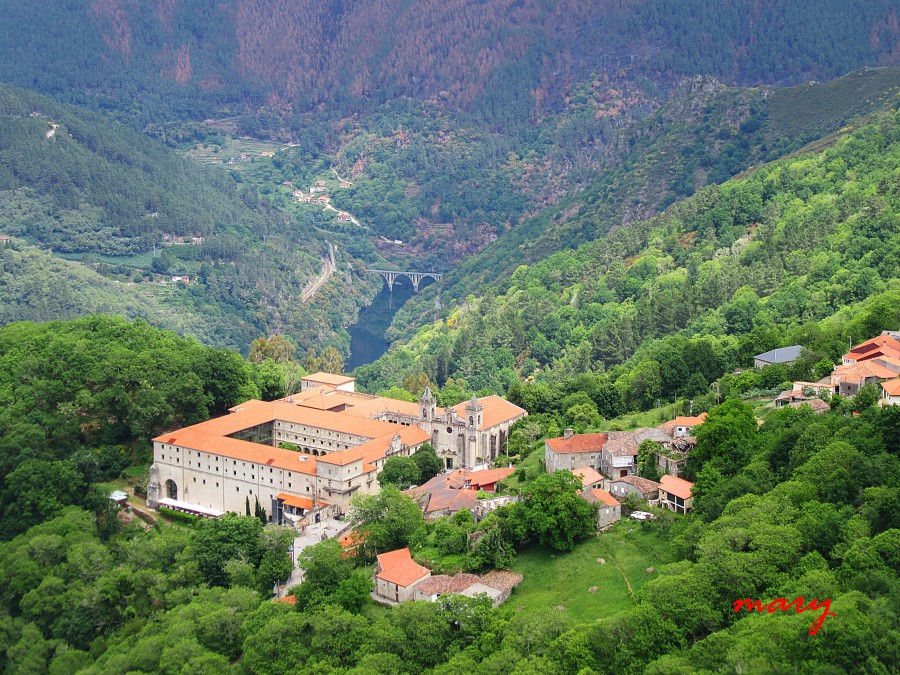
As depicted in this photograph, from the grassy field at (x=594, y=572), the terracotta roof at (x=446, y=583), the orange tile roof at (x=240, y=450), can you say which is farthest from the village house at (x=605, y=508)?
the orange tile roof at (x=240, y=450)

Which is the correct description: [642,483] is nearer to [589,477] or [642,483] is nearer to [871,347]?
[589,477]

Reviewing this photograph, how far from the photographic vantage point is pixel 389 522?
5647 cm

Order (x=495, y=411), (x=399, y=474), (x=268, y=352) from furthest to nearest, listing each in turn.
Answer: (x=268, y=352), (x=495, y=411), (x=399, y=474)

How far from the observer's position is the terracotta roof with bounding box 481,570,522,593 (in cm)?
4944

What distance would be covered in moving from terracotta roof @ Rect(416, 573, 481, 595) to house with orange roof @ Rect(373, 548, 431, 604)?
54cm

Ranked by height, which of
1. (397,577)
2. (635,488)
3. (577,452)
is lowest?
(397,577)

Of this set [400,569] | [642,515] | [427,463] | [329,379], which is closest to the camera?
[400,569]

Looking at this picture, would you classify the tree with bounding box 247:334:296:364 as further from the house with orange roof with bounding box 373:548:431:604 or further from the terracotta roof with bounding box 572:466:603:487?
the house with orange roof with bounding box 373:548:431:604

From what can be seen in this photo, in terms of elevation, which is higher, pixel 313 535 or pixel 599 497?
pixel 599 497

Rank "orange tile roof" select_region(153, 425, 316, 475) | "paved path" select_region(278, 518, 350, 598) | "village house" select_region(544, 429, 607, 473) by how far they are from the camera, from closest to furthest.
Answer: "paved path" select_region(278, 518, 350, 598) → "village house" select_region(544, 429, 607, 473) → "orange tile roof" select_region(153, 425, 316, 475)

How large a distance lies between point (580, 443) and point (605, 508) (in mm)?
7193

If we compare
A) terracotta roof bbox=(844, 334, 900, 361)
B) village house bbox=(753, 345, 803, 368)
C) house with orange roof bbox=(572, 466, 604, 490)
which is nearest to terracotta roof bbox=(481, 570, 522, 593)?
house with orange roof bbox=(572, 466, 604, 490)

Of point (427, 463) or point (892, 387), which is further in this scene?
point (427, 463)

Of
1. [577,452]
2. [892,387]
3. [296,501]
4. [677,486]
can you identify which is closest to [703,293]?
[577,452]
